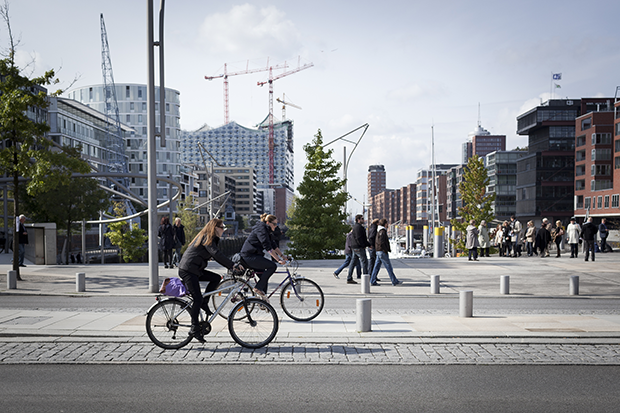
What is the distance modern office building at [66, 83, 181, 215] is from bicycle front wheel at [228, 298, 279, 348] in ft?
375

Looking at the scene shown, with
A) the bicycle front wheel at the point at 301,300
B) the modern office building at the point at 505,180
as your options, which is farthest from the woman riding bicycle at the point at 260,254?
the modern office building at the point at 505,180

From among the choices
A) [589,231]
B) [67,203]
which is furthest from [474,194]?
[67,203]

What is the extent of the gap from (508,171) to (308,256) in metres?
80.5

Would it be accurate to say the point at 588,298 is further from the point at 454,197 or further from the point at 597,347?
the point at 454,197

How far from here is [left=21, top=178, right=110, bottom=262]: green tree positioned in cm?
3875

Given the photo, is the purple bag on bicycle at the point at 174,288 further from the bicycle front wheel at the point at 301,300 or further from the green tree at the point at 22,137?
the green tree at the point at 22,137

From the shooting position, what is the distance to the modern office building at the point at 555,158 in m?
81.9

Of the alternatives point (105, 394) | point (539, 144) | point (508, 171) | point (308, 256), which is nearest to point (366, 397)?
point (105, 394)

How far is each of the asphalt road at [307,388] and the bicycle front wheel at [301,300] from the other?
3.11 m

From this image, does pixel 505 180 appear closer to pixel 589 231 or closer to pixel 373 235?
pixel 589 231

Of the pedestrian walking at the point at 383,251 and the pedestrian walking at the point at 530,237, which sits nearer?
the pedestrian walking at the point at 383,251

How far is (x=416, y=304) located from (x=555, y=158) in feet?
260

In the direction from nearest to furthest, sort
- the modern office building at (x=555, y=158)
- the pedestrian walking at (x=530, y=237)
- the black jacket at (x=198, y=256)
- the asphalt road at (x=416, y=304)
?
the black jacket at (x=198, y=256)
the asphalt road at (x=416, y=304)
the pedestrian walking at (x=530, y=237)
the modern office building at (x=555, y=158)

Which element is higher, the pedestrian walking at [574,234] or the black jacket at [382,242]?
the black jacket at [382,242]
